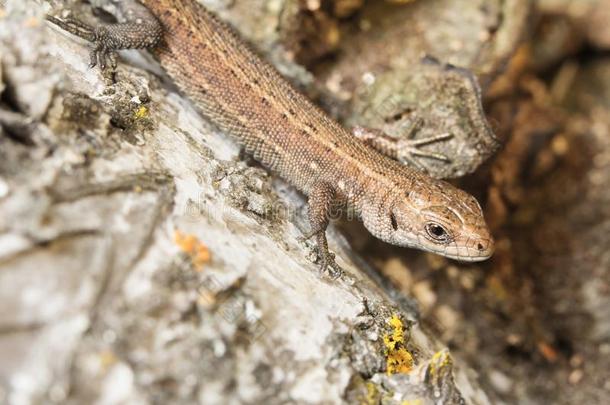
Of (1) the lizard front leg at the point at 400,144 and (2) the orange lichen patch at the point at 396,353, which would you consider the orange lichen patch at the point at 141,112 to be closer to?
(1) the lizard front leg at the point at 400,144

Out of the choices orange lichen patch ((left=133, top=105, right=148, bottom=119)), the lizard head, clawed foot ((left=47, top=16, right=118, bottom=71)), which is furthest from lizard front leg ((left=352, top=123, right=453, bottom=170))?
clawed foot ((left=47, top=16, right=118, bottom=71))

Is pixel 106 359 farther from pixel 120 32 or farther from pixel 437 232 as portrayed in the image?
pixel 120 32

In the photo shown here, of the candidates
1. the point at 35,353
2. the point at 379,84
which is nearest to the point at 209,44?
the point at 379,84

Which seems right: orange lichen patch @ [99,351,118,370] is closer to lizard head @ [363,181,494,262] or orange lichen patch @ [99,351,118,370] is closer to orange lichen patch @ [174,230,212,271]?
orange lichen patch @ [174,230,212,271]

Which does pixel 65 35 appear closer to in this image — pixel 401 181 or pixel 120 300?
pixel 120 300

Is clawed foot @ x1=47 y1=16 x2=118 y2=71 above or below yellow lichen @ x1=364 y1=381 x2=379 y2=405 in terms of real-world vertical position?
above

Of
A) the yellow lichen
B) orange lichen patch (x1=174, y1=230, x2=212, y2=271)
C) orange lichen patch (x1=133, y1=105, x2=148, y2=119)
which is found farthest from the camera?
orange lichen patch (x1=133, y1=105, x2=148, y2=119)
